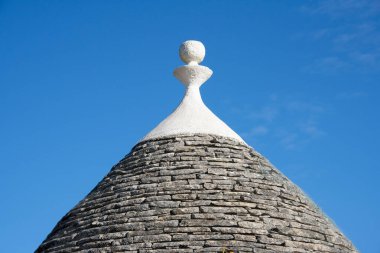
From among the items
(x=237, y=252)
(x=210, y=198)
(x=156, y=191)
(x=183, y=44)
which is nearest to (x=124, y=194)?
(x=156, y=191)

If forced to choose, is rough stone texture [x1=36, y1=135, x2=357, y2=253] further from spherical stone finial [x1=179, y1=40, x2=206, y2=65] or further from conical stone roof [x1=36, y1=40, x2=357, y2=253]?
spherical stone finial [x1=179, y1=40, x2=206, y2=65]

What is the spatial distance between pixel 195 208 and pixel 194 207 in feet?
0.07

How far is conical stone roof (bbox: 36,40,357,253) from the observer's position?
1022 cm

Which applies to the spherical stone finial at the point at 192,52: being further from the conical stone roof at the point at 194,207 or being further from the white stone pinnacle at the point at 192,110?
the conical stone roof at the point at 194,207

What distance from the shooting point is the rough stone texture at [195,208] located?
402 inches

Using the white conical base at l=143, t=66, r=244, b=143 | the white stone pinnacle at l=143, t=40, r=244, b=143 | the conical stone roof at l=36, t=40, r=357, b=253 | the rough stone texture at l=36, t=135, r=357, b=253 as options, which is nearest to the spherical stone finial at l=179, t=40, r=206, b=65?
the white stone pinnacle at l=143, t=40, r=244, b=143

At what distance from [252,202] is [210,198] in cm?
56

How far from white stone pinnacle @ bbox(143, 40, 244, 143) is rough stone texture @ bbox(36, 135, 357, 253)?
7.7 inches

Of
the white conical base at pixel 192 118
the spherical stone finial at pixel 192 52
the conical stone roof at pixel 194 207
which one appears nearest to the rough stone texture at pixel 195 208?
the conical stone roof at pixel 194 207

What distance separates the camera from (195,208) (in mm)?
10531

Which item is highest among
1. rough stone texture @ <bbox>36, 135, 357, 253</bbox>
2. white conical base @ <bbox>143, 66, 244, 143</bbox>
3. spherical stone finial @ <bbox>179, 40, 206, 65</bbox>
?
spherical stone finial @ <bbox>179, 40, 206, 65</bbox>

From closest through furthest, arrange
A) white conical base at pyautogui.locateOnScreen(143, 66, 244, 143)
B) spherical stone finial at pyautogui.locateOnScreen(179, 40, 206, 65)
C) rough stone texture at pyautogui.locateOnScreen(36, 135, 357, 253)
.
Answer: rough stone texture at pyautogui.locateOnScreen(36, 135, 357, 253)
white conical base at pyautogui.locateOnScreen(143, 66, 244, 143)
spherical stone finial at pyautogui.locateOnScreen(179, 40, 206, 65)

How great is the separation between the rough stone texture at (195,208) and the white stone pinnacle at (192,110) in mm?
195

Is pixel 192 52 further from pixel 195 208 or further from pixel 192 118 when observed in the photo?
pixel 195 208
